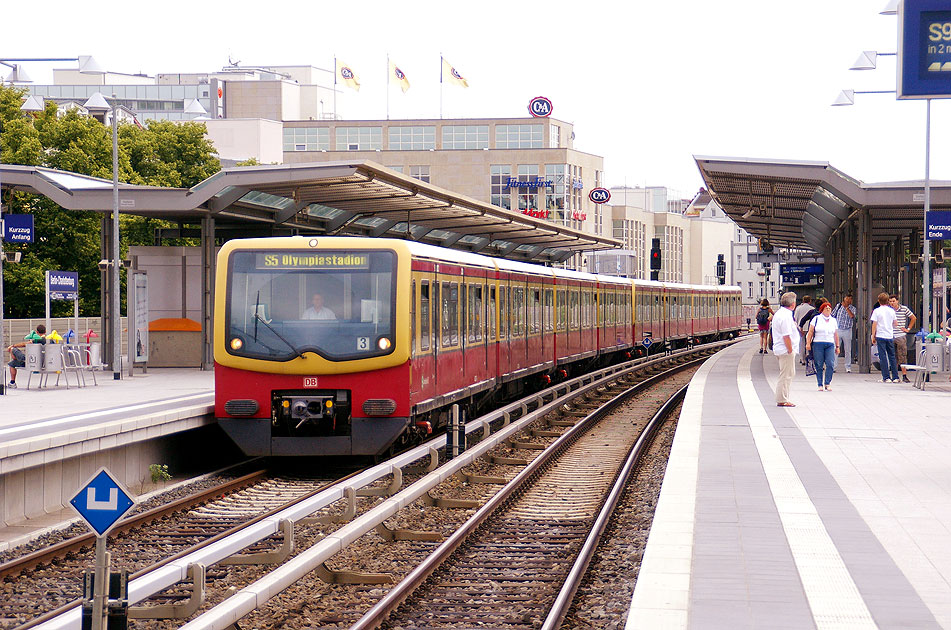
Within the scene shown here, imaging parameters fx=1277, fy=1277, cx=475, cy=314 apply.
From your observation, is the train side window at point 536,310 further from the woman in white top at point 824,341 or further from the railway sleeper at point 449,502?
the railway sleeper at point 449,502

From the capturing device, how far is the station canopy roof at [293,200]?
2277 centimetres

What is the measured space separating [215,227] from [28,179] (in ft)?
13.1

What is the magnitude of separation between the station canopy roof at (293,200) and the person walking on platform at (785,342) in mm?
6831

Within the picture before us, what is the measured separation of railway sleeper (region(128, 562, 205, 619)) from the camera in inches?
297

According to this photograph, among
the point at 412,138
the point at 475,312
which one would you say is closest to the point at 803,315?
the point at 475,312

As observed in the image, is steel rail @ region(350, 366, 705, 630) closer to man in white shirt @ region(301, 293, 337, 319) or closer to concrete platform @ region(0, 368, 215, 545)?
man in white shirt @ region(301, 293, 337, 319)

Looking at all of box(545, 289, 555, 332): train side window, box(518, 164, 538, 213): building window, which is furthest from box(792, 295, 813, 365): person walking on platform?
box(518, 164, 538, 213): building window

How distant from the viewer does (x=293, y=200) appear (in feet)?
87.4

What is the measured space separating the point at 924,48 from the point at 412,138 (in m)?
91.8

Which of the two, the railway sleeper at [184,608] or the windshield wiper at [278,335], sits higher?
the windshield wiper at [278,335]

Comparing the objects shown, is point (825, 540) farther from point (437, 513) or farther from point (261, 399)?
point (261, 399)

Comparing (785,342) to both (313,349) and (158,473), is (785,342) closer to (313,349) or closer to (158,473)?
(313,349)

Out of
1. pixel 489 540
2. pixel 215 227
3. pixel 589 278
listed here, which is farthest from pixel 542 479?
pixel 589 278

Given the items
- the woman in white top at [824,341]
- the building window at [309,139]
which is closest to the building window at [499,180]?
the building window at [309,139]
